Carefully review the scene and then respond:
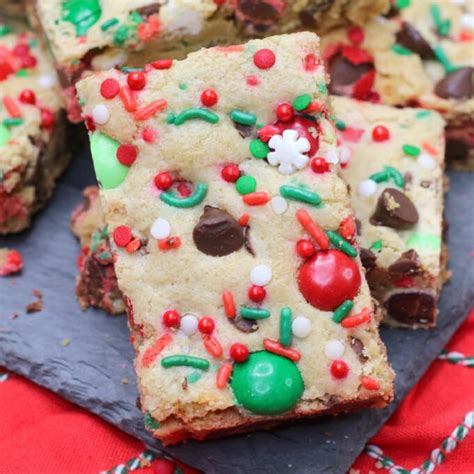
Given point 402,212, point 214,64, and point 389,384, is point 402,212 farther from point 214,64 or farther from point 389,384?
point 214,64

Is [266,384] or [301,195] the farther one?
[301,195]

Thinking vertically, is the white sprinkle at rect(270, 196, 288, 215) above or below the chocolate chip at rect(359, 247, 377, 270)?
above

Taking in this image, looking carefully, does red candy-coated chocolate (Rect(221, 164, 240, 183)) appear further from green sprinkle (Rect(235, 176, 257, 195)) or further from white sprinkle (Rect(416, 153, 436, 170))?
white sprinkle (Rect(416, 153, 436, 170))

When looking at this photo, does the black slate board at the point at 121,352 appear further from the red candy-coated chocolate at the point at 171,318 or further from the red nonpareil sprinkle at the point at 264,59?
the red nonpareil sprinkle at the point at 264,59

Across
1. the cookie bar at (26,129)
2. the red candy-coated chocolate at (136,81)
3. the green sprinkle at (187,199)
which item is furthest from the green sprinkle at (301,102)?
the cookie bar at (26,129)

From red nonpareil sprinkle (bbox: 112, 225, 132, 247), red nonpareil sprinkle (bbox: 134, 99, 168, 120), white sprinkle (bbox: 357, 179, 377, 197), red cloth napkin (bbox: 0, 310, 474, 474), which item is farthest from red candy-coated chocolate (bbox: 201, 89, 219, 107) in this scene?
red cloth napkin (bbox: 0, 310, 474, 474)

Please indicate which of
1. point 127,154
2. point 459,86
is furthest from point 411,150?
point 127,154

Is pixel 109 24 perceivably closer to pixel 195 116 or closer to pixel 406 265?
pixel 195 116
